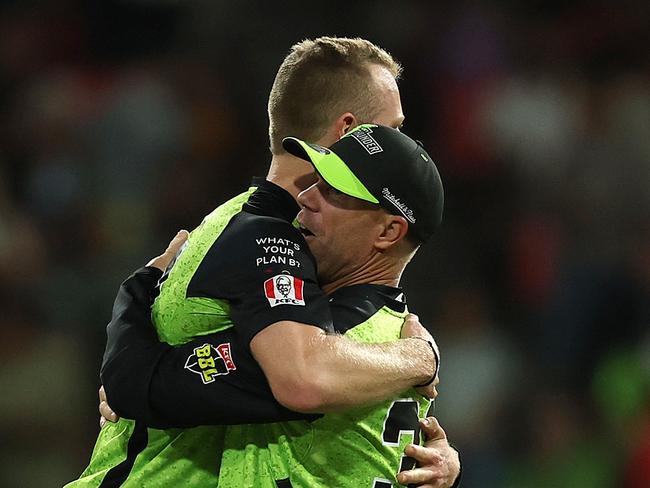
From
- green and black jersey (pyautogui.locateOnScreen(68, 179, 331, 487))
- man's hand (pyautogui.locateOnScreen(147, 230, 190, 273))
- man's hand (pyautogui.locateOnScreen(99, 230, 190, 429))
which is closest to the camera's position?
green and black jersey (pyautogui.locateOnScreen(68, 179, 331, 487))

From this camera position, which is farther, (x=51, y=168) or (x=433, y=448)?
(x=51, y=168)

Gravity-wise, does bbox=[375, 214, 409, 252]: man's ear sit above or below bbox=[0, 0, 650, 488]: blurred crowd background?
above

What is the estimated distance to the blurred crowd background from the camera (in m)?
6.95

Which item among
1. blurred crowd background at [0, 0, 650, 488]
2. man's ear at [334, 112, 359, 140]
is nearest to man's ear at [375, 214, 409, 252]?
man's ear at [334, 112, 359, 140]

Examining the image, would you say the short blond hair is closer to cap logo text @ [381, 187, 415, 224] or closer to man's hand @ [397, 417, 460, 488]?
cap logo text @ [381, 187, 415, 224]

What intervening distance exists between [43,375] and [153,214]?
4.81 ft

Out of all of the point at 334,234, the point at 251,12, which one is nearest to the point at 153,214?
the point at 251,12

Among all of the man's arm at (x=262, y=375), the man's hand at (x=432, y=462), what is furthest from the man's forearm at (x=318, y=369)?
the man's hand at (x=432, y=462)

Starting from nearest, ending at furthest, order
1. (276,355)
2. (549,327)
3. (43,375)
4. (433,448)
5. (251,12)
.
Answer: (276,355) < (433,448) < (43,375) < (549,327) < (251,12)

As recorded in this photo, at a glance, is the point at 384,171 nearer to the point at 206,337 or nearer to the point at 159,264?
the point at 206,337

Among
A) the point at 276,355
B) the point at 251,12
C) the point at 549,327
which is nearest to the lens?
the point at 276,355

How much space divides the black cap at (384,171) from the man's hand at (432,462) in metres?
0.58

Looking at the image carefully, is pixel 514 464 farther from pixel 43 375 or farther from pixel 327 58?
pixel 327 58

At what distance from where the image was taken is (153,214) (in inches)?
305
